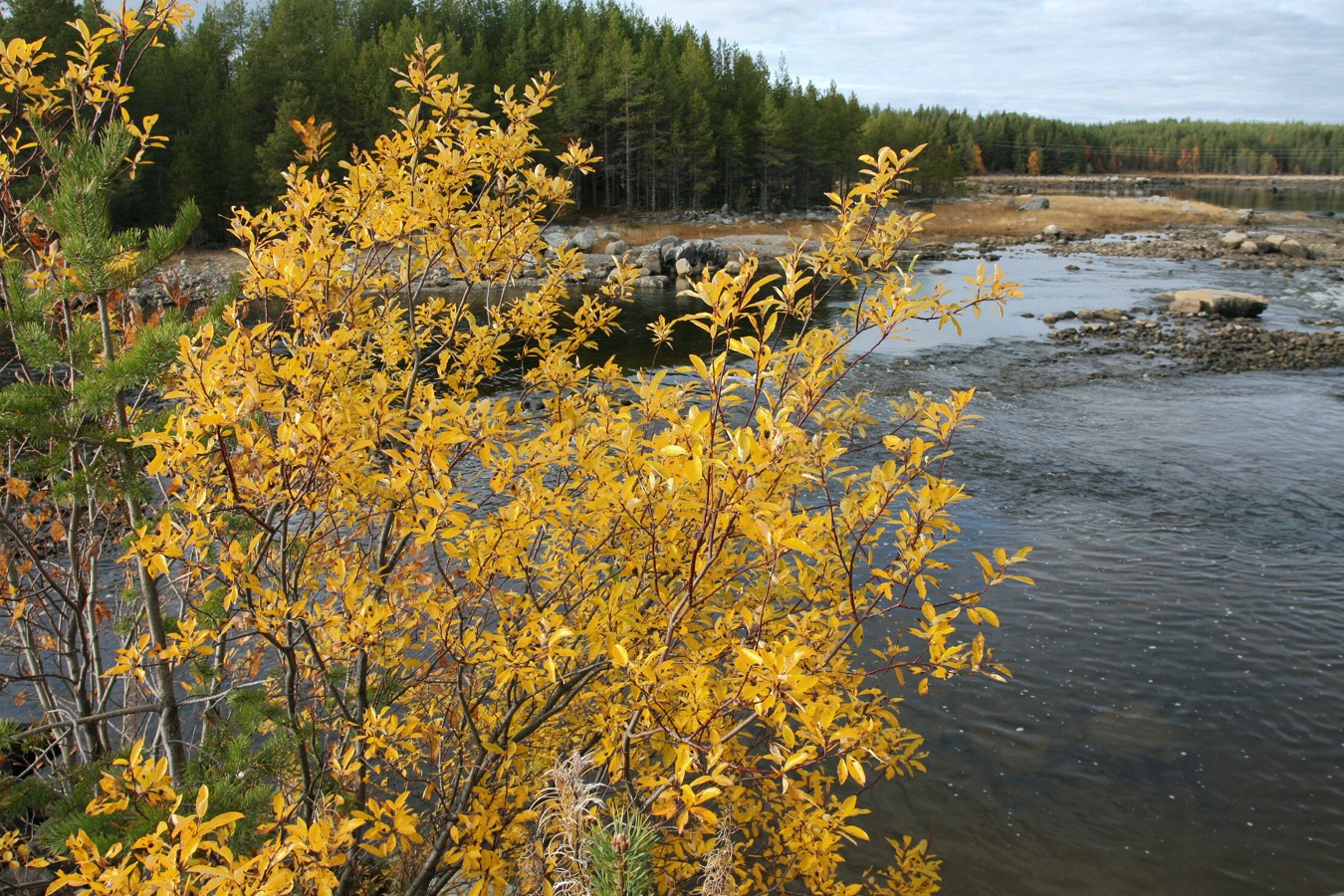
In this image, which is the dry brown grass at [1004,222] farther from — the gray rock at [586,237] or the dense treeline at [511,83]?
the dense treeline at [511,83]

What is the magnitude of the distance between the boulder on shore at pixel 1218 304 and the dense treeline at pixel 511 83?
25.9 metres

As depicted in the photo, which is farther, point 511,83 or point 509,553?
point 511,83

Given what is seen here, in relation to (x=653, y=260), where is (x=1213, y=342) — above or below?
below

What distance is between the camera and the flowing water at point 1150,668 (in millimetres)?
5973

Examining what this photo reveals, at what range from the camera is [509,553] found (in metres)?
2.89

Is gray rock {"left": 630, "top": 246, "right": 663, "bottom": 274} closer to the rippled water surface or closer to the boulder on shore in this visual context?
the boulder on shore

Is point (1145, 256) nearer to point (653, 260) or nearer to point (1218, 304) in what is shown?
point (1218, 304)

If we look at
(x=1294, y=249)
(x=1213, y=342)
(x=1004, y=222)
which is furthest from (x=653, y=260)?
(x=1004, y=222)

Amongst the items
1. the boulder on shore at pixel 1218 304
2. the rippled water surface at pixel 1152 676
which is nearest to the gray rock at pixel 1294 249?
the boulder on shore at pixel 1218 304

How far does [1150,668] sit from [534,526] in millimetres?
7625

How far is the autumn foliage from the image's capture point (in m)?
2.46

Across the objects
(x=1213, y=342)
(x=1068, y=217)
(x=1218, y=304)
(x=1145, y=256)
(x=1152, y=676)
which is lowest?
(x=1152, y=676)

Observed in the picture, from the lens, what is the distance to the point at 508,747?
3.28 meters

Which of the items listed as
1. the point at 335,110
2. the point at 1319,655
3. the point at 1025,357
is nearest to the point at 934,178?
the point at 335,110
